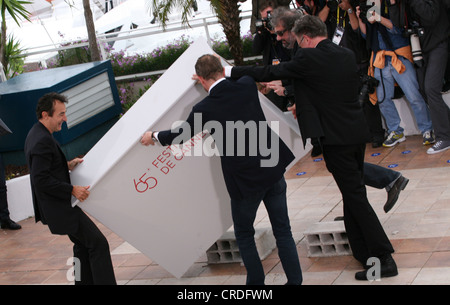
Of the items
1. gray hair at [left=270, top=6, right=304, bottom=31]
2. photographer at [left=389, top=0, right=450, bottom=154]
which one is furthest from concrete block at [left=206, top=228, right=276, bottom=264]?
photographer at [left=389, top=0, right=450, bottom=154]

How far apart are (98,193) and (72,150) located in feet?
18.0

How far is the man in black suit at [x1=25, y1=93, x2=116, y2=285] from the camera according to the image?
5082 millimetres

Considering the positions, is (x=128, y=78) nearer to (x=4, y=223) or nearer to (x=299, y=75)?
(x=4, y=223)

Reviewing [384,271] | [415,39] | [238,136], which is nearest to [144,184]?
[238,136]

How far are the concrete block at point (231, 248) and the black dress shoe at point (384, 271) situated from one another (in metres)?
1.09

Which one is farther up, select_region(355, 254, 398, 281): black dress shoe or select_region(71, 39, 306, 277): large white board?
select_region(71, 39, 306, 277): large white board

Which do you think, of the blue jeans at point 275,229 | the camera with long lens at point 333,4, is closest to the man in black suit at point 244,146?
the blue jeans at point 275,229

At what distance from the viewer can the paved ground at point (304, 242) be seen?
519 cm

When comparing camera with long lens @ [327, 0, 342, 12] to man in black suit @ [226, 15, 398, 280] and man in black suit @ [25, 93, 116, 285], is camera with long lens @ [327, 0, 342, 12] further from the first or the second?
man in black suit @ [25, 93, 116, 285]

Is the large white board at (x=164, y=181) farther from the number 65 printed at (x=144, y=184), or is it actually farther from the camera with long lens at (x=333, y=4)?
the camera with long lens at (x=333, y=4)

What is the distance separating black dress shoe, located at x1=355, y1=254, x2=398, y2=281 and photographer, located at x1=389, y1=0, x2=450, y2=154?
302cm

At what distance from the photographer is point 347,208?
204 inches

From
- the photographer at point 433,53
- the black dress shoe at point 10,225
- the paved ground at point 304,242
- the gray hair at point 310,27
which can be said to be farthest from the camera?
the black dress shoe at point 10,225
